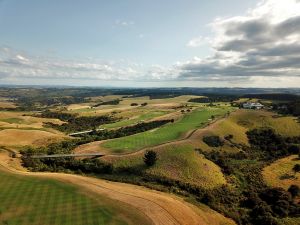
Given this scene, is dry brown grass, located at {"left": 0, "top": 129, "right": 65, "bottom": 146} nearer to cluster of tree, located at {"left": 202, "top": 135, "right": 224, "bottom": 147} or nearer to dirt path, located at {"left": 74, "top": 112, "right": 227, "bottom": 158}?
dirt path, located at {"left": 74, "top": 112, "right": 227, "bottom": 158}

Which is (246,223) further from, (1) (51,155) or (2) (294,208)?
(1) (51,155)

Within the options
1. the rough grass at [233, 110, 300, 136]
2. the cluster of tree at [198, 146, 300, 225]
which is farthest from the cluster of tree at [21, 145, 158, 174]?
the rough grass at [233, 110, 300, 136]

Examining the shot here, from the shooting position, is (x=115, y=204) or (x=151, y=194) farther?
(x=151, y=194)

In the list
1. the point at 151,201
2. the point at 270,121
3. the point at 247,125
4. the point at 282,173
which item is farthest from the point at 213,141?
the point at 151,201

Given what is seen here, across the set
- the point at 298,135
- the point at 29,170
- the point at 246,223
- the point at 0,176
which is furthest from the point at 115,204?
the point at 298,135

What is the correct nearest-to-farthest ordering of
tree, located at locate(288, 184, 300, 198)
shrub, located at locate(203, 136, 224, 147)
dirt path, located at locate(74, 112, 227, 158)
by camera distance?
1. tree, located at locate(288, 184, 300, 198)
2. dirt path, located at locate(74, 112, 227, 158)
3. shrub, located at locate(203, 136, 224, 147)
